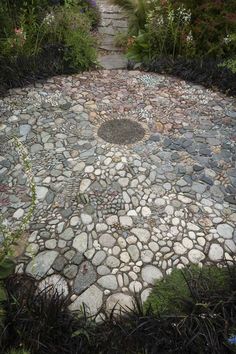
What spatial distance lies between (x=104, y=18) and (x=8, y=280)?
6.71 metres

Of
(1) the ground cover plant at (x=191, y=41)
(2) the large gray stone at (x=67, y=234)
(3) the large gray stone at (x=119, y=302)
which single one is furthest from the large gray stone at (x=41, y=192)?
(1) the ground cover plant at (x=191, y=41)

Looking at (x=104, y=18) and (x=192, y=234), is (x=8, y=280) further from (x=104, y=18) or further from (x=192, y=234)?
(x=104, y=18)

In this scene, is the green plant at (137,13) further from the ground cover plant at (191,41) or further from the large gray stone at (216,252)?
the large gray stone at (216,252)

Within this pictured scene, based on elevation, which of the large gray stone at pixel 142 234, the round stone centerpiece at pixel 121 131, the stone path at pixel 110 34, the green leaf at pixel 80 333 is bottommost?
the green leaf at pixel 80 333

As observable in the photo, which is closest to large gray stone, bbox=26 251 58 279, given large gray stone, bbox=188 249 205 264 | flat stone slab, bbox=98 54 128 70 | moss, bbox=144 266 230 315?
moss, bbox=144 266 230 315

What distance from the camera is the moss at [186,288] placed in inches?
111

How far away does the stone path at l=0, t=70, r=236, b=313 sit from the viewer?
3225 mm

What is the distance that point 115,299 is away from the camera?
2984 mm

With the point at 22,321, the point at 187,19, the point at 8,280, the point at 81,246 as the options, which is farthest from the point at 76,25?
the point at 22,321

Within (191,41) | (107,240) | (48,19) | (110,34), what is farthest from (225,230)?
(110,34)

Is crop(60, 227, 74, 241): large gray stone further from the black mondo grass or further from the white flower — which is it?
the white flower

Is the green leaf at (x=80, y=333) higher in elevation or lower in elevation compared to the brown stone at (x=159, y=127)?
lower

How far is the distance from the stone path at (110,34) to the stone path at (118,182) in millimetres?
873

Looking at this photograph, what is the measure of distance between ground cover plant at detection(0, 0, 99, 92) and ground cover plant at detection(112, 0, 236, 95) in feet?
3.18
